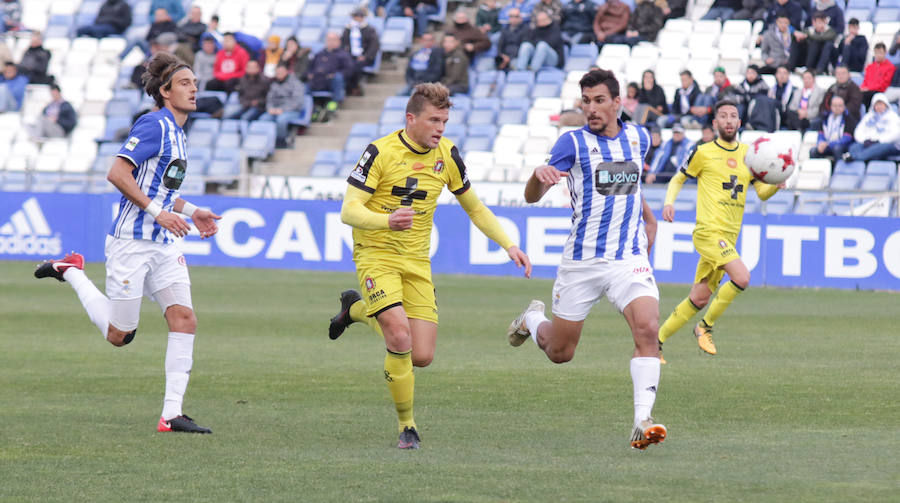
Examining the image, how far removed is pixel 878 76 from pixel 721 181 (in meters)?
10.5

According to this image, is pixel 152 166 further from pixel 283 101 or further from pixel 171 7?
pixel 171 7

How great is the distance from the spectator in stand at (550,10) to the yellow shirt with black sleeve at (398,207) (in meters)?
18.6

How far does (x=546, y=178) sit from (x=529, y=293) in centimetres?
1161

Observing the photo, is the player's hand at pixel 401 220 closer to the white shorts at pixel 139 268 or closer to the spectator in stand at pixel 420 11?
the white shorts at pixel 139 268

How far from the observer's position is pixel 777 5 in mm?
24219

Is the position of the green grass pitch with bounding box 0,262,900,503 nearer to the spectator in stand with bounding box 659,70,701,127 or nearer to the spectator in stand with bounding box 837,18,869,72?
the spectator in stand with bounding box 659,70,701,127

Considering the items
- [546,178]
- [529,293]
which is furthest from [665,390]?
[529,293]

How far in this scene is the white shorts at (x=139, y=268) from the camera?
8078 millimetres

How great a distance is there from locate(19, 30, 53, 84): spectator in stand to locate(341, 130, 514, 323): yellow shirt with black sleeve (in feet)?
79.0

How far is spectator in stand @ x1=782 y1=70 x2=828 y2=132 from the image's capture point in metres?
22.6

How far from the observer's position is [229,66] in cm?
2878

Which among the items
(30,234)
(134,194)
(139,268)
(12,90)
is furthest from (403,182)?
(12,90)

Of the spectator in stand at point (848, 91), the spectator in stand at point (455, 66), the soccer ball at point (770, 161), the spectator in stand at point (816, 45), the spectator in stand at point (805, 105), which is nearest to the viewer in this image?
the soccer ball at point (770, 161)

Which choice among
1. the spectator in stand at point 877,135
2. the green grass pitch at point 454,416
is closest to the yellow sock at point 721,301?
the green grass pitch at point 454,416
